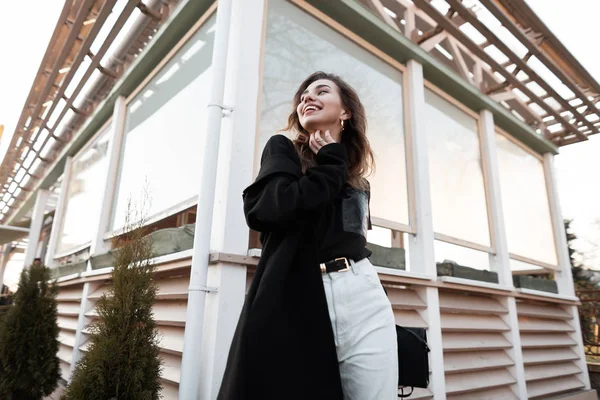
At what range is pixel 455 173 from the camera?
4.40m

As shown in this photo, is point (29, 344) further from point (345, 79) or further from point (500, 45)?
point (500, 45)

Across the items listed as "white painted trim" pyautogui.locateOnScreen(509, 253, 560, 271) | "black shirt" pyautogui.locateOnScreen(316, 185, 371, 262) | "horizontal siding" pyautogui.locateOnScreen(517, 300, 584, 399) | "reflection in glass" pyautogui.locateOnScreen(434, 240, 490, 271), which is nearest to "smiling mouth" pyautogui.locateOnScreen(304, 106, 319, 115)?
"black shirt" pyautogui.locateOnScreen(316, 185, 371, 262)

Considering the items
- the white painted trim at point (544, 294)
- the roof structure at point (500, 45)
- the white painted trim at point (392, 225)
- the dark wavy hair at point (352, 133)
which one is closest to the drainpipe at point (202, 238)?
the dark wavy hair at point (352, 133)

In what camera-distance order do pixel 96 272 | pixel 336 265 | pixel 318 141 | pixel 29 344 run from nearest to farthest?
pixel 336 265 → pixel 318 141 → pixel 29 344 → pixel 96 272

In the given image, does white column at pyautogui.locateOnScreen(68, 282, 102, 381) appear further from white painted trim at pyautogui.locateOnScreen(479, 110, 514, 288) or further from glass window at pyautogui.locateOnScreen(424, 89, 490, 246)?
white painted trim at pyautogui.locateOnScreen(479, 110, 514, 288)

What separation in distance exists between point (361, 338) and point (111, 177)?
4.01 m

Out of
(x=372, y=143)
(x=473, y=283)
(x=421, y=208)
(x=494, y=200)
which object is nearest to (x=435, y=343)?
(x=473, y=283)

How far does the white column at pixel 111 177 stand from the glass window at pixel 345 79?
8.36 feet

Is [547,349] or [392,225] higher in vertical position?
[392,225]

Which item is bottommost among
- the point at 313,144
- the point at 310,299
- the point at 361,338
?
the point at 361,338

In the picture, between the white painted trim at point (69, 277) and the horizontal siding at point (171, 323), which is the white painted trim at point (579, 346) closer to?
the horizontal siding at point (171, 323)

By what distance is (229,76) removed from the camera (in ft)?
8.29

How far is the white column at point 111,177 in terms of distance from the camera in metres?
4.20

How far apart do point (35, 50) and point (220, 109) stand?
3.84 meters
